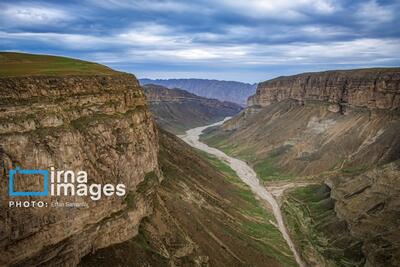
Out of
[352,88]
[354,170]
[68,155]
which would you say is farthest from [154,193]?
[352,88]

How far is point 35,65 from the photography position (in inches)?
2238

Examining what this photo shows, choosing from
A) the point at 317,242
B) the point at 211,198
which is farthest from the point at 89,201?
the point at 317,242

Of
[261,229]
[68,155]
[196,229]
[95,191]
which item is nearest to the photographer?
[68,155]

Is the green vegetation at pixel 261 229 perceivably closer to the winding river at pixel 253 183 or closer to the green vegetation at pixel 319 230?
the winding river at pixel 253 183

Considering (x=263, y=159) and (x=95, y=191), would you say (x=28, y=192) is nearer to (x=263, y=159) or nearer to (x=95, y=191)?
(x=95, y=191)

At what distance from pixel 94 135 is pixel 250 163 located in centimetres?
9737

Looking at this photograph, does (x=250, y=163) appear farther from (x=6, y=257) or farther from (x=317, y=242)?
(x=6, y=257)

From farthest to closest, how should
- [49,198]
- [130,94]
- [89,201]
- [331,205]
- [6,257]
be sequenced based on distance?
[331,205]
[130,94]
[89,201]
[49,198]
[6,257]

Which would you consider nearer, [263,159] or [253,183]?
[253,183]

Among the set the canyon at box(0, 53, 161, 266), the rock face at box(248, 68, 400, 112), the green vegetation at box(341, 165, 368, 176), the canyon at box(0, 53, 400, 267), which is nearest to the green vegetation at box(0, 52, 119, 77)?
the canyon at box(0, 53, 400, 267)

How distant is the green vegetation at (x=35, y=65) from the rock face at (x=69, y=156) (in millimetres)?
3083

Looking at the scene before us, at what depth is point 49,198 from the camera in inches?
1556

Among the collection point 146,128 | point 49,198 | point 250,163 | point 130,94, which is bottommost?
point 250,163

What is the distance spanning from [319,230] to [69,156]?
51597 mm
